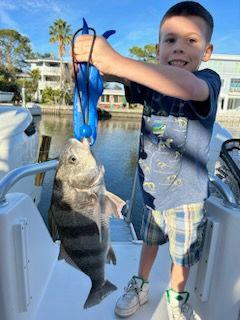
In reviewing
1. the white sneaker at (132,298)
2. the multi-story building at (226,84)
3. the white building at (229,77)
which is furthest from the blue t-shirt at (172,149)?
the white building at (229,77)

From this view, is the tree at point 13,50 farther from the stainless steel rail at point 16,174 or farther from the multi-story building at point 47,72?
the stainless steel rail at point 16,174

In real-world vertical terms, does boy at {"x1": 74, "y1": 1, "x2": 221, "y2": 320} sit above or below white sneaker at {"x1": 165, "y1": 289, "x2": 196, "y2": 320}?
above

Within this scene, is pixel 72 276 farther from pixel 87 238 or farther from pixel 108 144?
pixel 108 144

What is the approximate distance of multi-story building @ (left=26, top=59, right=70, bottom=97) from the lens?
53.1 meters

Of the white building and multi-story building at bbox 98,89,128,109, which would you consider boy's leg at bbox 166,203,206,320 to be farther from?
the white building

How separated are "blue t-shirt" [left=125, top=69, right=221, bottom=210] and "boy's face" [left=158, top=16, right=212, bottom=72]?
0.22 meters

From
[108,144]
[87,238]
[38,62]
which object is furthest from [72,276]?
[38,62]

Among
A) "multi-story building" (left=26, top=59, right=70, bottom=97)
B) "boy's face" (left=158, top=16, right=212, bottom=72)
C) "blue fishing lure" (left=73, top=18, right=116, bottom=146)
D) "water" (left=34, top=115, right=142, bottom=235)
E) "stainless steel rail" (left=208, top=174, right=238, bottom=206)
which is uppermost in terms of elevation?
"multi-story building" (left=26, top=59, right=70, bottom=97)

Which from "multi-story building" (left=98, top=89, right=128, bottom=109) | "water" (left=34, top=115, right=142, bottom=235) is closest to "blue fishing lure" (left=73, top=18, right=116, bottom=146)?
"water" (left=34, top=115, right=142, bottom=235)

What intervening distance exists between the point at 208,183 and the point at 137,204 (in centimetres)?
753

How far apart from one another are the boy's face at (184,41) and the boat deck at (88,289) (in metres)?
1.67

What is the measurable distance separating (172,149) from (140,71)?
0.67 metres

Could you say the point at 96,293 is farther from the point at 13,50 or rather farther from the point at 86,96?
the point at 13,50

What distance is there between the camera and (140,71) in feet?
3.92
